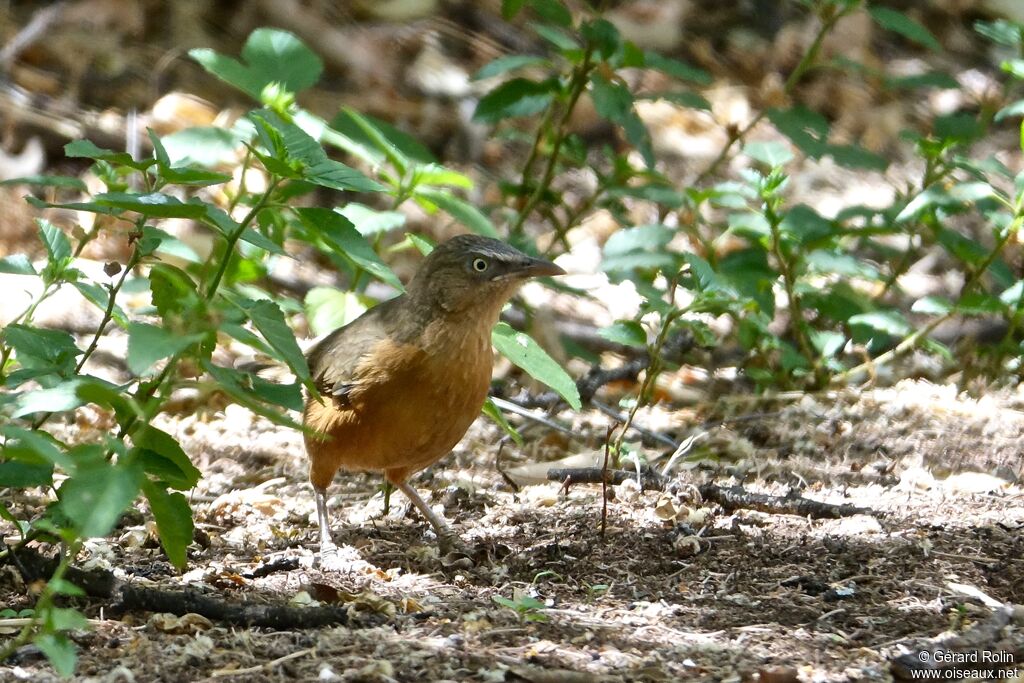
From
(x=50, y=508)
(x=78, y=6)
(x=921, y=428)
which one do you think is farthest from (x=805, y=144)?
(x=78, y=6)

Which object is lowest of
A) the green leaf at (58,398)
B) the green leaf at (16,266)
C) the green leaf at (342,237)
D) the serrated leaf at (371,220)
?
the green leaf at (58,398)

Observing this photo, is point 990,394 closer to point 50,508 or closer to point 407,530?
point 407,530

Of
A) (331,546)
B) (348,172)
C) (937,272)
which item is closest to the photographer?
(348,172)

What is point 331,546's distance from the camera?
168 inches

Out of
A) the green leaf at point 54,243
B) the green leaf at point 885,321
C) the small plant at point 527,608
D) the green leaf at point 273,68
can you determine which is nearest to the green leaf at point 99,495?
the green leaf at point 54,243

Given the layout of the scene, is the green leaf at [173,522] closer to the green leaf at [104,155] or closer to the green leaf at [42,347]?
the green leaf at [42,347]

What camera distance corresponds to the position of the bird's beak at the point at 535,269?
14.9ft

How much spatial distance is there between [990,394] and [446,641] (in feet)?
11.5

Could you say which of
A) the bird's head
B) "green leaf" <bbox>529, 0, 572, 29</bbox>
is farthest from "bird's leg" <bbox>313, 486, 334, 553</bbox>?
"green leaf" <bbox>529, 0, 572, 29</bbox>

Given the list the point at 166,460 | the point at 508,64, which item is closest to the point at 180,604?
the point at 166,460

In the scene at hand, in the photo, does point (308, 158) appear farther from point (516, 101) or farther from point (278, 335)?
point (516, 101)

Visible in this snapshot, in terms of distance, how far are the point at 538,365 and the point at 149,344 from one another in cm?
184

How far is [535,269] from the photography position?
460 centimetres

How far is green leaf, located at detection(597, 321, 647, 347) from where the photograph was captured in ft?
15.2
